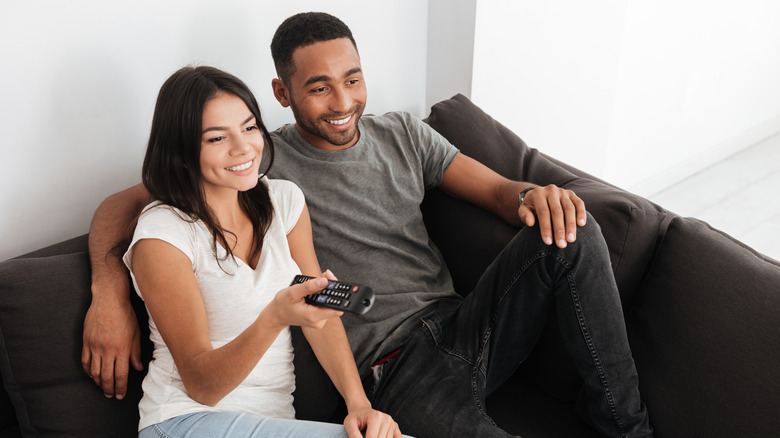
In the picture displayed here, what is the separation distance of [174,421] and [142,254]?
0.30 meters

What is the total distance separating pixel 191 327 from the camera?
1081mm

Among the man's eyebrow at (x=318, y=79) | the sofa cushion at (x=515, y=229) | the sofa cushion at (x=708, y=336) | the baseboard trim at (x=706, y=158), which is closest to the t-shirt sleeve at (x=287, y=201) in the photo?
the man's eyebrow at (x=318, y=79)

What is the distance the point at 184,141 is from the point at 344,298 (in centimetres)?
47

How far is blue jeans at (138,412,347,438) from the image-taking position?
1.08 meters

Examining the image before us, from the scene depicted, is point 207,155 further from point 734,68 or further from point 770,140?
point 770,140

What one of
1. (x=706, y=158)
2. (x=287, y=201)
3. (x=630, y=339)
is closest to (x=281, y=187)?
(x=287, y=201)

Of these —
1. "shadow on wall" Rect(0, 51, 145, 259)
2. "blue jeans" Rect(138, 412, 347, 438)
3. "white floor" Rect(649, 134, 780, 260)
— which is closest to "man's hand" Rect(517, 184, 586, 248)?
"blue jeans" Rect(138, 412, 347, 438)

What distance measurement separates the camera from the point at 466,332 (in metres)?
1.36

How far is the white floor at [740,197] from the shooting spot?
2785mm

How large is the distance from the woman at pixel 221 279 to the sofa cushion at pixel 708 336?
58 centimetres

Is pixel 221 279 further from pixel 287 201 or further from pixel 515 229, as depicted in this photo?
pixel 515 229

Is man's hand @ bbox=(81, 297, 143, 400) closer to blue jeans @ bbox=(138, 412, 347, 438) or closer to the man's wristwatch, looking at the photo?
blue jeans @ bbox=(138, 412, 347, 438)

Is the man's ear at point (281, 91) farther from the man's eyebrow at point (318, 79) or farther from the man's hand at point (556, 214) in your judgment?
the man's hand at point (556, 214)

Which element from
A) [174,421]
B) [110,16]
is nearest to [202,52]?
[110,16]
